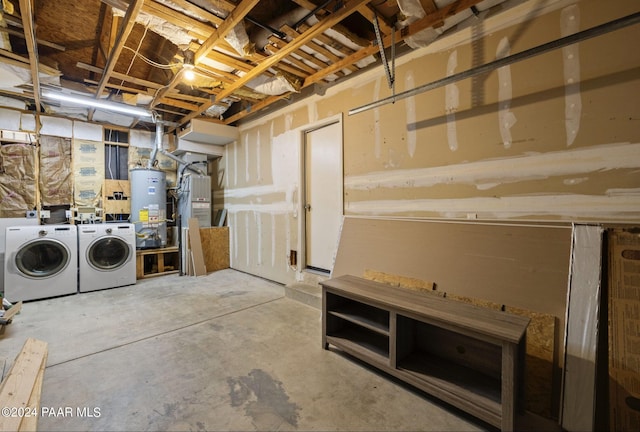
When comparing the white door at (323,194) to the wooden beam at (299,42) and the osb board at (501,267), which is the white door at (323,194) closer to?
the osb board at (501,267)

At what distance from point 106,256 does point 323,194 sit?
3421 mm

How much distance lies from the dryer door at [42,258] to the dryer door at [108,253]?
0.28m

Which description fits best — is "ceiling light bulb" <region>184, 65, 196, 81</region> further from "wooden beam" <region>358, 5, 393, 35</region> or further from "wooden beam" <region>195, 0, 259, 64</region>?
"wooden beam" <region>358, 5, 393, 35</region>

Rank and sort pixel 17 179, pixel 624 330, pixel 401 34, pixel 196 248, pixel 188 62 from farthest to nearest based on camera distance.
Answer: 1. pixel 196 248
2. pixel 17 179
3. pixel 188 62
4. pixel 401 34
5. pixel 624 330

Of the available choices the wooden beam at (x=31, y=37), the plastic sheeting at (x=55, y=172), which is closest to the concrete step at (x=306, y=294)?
the wooden beam at (x=31, y=37)

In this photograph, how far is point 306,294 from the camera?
3.26 metres

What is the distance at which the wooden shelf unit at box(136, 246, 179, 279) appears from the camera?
448 centimetres

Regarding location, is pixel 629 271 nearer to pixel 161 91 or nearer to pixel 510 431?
pixel 510 431

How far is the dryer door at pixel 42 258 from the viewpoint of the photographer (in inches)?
131

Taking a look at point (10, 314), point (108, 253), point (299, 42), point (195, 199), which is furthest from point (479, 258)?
point (108, 253)

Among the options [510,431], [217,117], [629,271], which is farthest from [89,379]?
[217,117]

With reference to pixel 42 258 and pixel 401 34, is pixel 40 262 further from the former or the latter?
pixel 401 34

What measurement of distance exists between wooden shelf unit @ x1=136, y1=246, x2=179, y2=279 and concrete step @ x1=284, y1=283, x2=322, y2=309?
2699mm

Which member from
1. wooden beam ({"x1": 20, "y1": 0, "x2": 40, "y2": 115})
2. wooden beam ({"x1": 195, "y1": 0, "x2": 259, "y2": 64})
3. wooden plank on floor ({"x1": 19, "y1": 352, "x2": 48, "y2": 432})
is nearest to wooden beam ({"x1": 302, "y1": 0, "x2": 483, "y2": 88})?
Result: wooden beam ({"x1": 195, "y1": 0, "x2": 259, "y2": 64})
